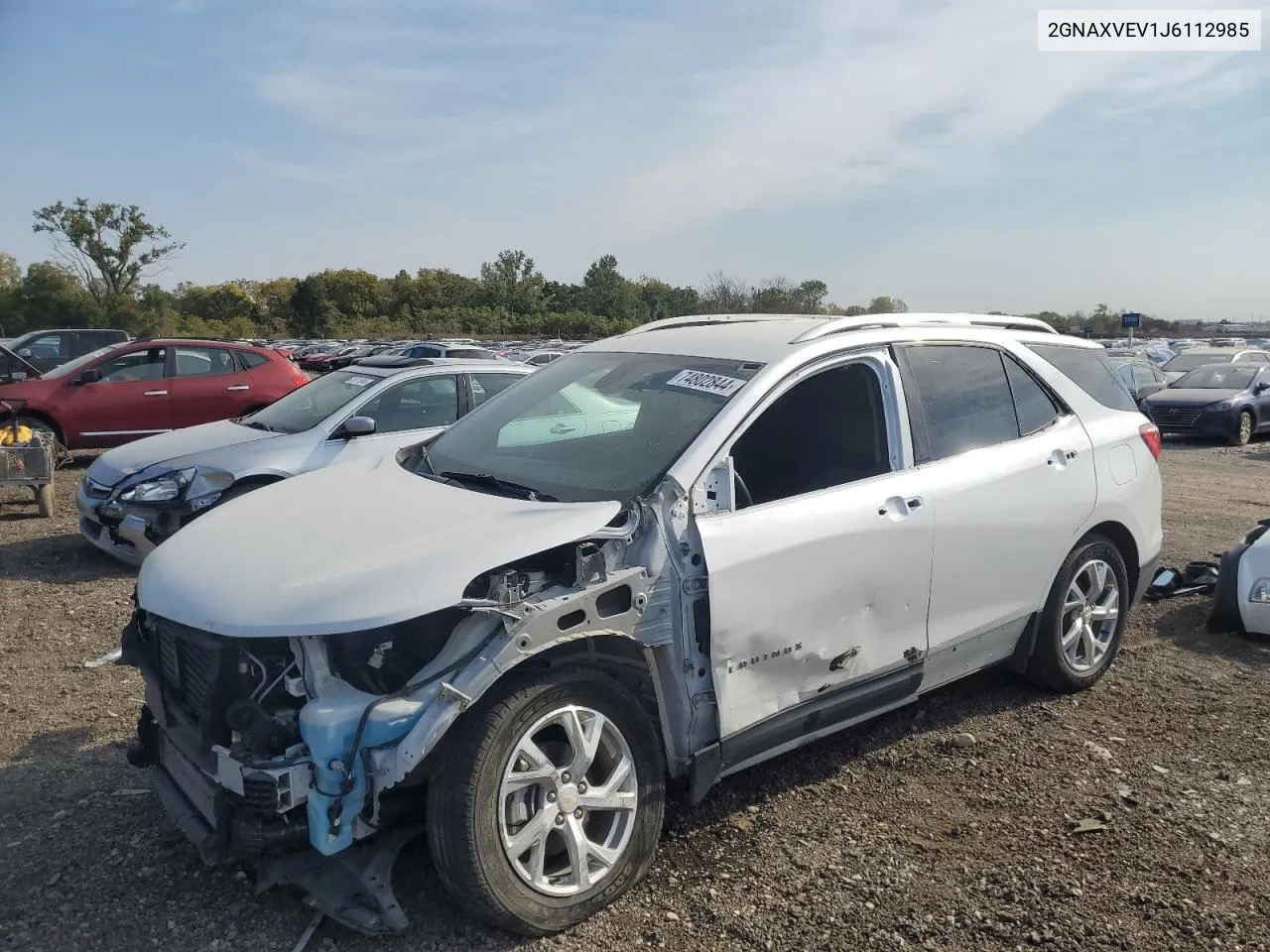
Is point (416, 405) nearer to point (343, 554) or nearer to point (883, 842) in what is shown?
point (343, 554)

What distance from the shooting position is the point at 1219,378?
1827 centimetres

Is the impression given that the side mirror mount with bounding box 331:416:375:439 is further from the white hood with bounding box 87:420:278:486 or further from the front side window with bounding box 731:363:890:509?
the front side window with bounding box 731:363:890:509

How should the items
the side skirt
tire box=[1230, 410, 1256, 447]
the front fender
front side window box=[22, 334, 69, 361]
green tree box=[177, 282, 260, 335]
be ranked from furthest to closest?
green tree box=[177, 282, 260, 335]
front side window box=[22, 334, 69, 361]
tire box=[1230, 410, 1256, 447]
the side skirt
the front fender

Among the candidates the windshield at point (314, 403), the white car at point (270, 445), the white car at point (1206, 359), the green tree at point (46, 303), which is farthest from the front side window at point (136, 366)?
the green tree at point (46, 303)

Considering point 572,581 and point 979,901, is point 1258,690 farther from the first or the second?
point 572,581

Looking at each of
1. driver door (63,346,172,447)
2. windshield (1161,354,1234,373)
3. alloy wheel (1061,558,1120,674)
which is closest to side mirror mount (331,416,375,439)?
alloy wheel (1061,558,1120,674)

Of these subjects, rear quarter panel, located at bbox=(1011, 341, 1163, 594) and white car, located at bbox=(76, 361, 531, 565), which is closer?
rear quarter panel, located at bbox=(1011, 341, 1163, 594)

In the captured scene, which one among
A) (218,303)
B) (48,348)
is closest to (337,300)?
(218,303)

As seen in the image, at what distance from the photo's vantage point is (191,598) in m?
2.85

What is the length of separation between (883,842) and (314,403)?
19.7 ft

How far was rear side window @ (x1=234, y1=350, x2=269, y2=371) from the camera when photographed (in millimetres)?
12523

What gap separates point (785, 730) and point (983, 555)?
126 cm

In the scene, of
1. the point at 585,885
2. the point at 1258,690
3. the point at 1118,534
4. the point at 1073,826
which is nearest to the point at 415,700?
the point at 585,885

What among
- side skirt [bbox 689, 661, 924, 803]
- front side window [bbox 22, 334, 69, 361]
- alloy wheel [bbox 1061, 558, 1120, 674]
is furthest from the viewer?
front side window [bbox 22, 334, 69, 361]
